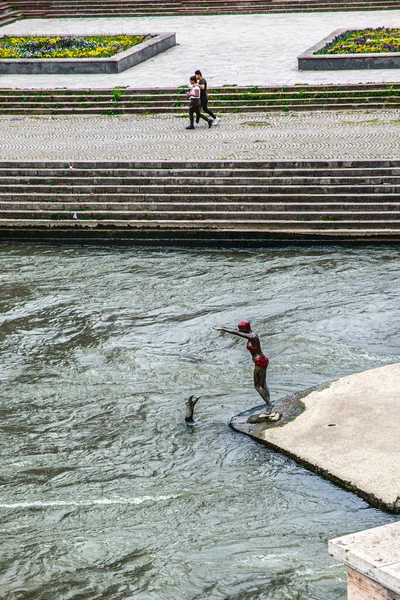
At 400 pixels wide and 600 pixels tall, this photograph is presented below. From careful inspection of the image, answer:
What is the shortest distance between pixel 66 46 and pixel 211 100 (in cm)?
838

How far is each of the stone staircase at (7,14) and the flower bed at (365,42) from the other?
555 inches

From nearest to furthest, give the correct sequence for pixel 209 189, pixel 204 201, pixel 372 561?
pixel 372 561
pixel 204 201
pixel 209 189

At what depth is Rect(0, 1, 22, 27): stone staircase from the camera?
122 feet

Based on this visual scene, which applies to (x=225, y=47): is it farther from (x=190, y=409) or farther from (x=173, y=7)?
(x=190, y=409)

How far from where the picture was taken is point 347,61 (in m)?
26.4

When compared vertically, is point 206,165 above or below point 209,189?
above

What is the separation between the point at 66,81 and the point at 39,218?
886 centimetres

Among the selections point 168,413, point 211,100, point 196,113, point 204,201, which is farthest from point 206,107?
point 168,413

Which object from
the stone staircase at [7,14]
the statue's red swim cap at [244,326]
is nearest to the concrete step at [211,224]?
the statue's red swim cap at [244,326]

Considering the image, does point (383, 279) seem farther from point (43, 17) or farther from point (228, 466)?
point (43, 17)

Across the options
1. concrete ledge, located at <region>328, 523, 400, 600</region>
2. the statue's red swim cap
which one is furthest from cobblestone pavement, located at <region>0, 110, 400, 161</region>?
concrete ledge, located at <region>328, 523, 400, 600</region>

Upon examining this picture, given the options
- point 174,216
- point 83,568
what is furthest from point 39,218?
point 83,568

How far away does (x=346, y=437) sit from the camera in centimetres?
1084

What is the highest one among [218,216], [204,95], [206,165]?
[204,95]
